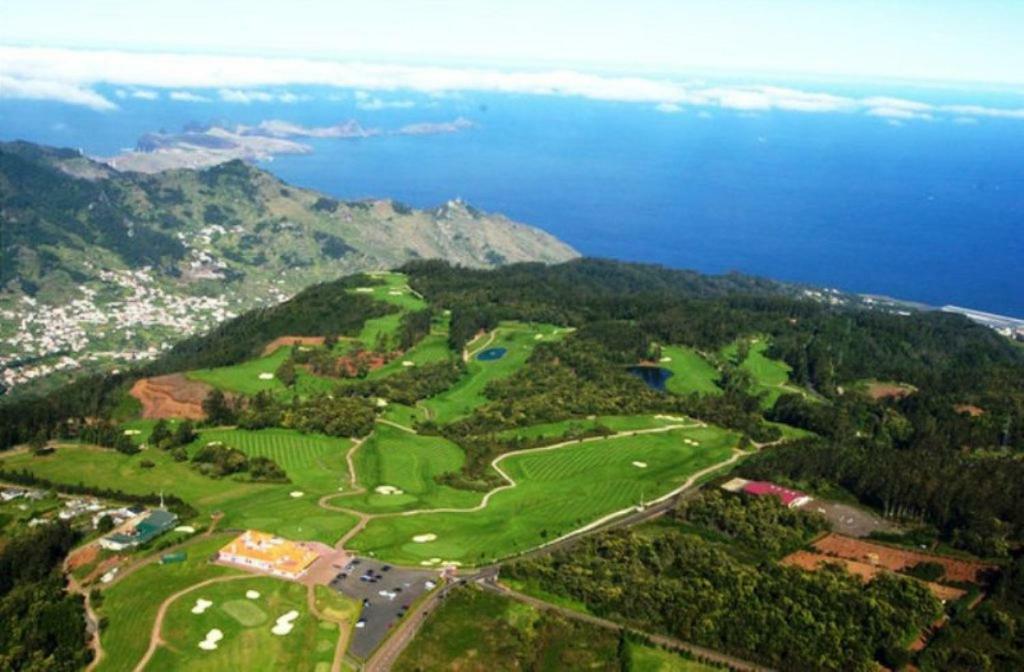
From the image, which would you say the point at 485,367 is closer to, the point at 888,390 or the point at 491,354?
the point at 491,354

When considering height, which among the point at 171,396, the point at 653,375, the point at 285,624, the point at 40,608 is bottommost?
the point at 171,396

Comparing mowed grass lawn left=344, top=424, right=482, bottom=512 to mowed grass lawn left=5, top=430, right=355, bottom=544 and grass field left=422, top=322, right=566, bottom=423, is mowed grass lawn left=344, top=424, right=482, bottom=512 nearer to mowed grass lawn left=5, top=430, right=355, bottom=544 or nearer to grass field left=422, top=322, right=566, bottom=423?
mowed grass lawn left=5, top=430, right=355, bottom=544

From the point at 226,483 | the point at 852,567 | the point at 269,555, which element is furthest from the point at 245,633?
the point at 852,567

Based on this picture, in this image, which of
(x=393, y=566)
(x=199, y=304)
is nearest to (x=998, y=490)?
(x=393, y=566)

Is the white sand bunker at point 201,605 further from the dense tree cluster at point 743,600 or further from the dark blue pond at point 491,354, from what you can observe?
the dark blue pond at point 491,354

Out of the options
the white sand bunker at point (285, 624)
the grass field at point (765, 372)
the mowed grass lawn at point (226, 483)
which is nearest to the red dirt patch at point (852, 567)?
the mowed grass lawn at point (226, 483)

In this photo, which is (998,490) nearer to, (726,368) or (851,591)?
(851,591)
